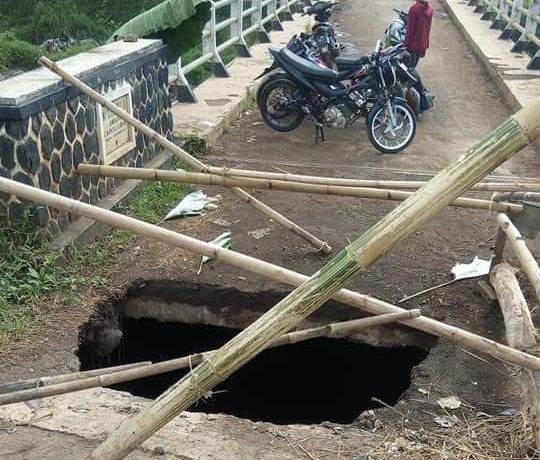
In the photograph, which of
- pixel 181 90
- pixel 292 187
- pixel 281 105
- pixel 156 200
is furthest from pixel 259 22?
pixel 292 187

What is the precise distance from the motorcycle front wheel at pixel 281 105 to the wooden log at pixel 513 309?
371cm

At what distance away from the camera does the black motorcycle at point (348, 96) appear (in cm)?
671

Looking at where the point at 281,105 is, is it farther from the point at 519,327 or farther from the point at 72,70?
the point at 519,327

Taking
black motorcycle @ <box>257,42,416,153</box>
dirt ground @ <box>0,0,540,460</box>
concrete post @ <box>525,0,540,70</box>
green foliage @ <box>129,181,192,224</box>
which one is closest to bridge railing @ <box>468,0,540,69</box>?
concrete post @ <box>525,0,540,70</box>

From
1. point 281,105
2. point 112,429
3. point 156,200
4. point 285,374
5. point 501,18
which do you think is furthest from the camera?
point 501,18

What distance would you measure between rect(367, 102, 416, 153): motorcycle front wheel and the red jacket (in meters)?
1.67

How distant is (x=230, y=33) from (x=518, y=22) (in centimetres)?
502

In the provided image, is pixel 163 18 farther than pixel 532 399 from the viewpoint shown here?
Yes

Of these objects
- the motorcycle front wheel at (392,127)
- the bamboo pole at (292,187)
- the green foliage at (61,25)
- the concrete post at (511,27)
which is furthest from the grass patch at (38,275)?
the green foliage at (61,25)

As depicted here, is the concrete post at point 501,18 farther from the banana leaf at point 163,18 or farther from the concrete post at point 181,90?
the banana leaf at point 163,18

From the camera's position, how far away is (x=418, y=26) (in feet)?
25.9

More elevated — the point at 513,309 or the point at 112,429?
the point at 513,309

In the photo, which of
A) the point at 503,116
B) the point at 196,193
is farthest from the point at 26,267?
the point at 503,116

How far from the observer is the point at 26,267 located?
3869mm
